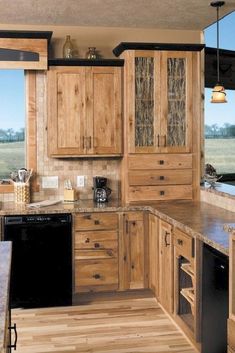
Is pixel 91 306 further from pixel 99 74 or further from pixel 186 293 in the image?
pixel 99 74

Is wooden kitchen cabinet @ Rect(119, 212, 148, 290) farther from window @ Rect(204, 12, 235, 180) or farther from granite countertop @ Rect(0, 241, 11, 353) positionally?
granite countertop @ Rect(0, 241, 11, 353)

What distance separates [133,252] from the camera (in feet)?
17.3

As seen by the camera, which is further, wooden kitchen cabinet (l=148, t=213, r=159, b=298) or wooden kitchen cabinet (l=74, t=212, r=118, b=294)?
wooden kitchen cabinet (l=74, t=212, r=118, b=294)

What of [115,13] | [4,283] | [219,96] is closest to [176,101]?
[219,96]

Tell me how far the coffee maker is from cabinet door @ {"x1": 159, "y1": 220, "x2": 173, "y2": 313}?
85cm

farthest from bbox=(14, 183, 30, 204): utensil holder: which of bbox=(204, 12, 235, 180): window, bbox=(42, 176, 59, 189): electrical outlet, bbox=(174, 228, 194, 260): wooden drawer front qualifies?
bbox=(204, 12, 235, 180): window

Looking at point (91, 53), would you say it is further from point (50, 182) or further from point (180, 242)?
point (180, 242)

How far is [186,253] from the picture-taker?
162 inches

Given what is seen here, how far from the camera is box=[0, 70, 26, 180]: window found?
5559 millimetres

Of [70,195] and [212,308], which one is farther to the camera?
[70,195]

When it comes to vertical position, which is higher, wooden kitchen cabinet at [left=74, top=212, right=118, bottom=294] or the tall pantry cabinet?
the tall pantry cabinet

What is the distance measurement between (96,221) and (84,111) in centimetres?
110

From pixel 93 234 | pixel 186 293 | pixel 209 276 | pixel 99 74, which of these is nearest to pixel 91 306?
pixel 93 234

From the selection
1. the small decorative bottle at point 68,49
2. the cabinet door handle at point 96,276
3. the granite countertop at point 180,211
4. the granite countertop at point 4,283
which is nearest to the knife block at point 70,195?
the granite countertop at point 180,211
